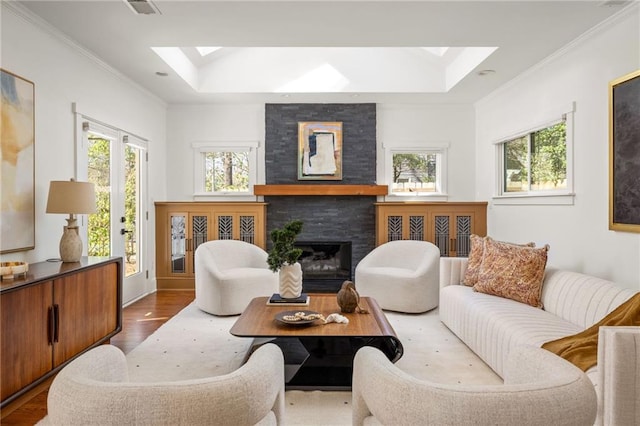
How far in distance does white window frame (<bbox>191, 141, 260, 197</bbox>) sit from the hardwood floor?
147 centimetres

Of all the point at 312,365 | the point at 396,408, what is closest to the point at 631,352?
the point at 396,408

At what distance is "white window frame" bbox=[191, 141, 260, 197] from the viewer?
6.16 metres

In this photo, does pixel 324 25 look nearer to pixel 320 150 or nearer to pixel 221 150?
pixel 320 150

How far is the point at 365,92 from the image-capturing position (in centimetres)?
553

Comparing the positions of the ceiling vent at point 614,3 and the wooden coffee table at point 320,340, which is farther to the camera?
the ceiling vent at point 614,3

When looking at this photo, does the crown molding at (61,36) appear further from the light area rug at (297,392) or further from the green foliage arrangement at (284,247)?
the light area rug at (297,392)

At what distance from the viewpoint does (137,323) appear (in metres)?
4.20

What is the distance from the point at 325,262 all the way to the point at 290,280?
2.66 metres

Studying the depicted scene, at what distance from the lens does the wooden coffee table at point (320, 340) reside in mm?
2592

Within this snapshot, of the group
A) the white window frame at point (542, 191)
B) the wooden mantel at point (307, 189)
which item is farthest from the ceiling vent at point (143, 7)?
the white window frame at point (542, 191)

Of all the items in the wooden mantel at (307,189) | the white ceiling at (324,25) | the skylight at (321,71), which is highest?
the skylight at (321,71)

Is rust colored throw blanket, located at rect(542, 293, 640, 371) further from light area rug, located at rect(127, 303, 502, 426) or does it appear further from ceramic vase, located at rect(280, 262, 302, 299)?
ceramic vase, located at rect(280, 262, 302, 299)

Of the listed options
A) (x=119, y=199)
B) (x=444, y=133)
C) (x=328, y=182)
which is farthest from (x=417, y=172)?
(x=119, y=199)

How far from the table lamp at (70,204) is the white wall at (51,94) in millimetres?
269
